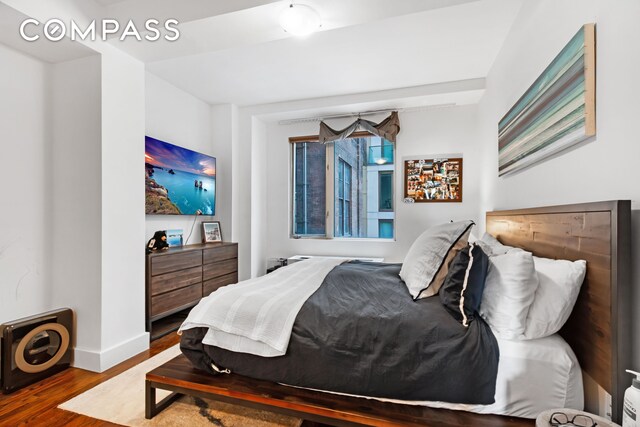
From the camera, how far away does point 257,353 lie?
4.94 ft

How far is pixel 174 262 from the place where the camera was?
299 centimetres

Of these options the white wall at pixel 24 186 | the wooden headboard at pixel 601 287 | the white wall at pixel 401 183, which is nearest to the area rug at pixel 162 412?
the white wall at pixel 24 186

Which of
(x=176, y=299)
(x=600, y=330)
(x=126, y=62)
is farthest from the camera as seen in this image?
(x=176, y=299)

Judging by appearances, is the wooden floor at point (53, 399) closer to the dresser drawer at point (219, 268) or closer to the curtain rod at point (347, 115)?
the dresser drawer at point (219, 268)

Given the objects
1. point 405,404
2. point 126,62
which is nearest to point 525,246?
point 405,404

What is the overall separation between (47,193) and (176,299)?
1.37m

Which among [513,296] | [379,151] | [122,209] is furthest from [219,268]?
[513,296]

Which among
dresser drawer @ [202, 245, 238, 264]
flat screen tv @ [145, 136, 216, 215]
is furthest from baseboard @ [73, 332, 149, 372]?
flat screen tv @ [145, 136, 216, 215]

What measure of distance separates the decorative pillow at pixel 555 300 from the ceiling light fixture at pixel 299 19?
1941 millimetres

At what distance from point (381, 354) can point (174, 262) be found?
233cm

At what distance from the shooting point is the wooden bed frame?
1050mm

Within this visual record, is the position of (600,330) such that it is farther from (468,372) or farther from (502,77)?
(502,77)

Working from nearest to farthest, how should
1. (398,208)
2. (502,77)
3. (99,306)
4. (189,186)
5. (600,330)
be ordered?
(600,330) → (99,306) → (502,77) → (189,186) → (398,208)

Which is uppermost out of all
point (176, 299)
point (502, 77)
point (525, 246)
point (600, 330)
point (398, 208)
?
point (502, 77)
